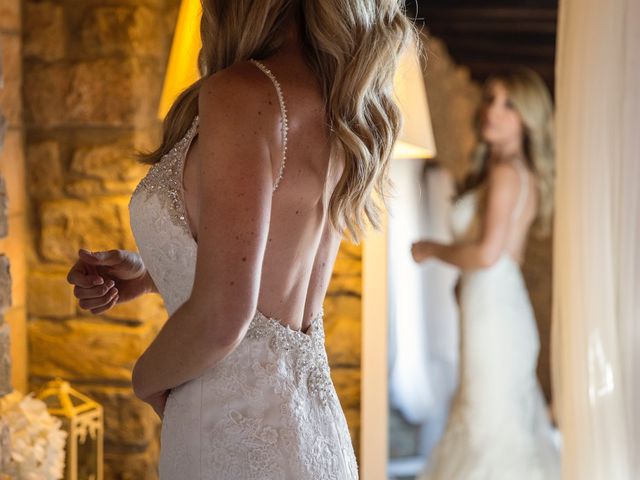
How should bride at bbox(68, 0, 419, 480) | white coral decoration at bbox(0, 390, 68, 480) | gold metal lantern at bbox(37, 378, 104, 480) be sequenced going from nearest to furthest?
bride at bbox(68, 0, 419, 480)
white coral decoration at bbox(0, 390, 68, 480)
gold metal lantern at bbox(37, 378, 104, 480)

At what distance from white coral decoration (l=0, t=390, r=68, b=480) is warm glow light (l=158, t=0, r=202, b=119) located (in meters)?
0.81

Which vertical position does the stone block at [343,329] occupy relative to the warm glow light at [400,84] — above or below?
below

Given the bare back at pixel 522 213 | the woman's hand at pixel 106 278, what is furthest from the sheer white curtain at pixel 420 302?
the woman's hand at pixel 106 278

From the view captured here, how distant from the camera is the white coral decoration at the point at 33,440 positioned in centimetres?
217

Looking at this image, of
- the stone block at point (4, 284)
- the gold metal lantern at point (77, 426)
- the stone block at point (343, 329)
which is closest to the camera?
the stone block at point (4, 284)

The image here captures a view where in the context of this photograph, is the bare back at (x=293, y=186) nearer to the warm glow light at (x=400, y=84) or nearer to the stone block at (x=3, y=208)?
the stone block at (x=3, y=208)

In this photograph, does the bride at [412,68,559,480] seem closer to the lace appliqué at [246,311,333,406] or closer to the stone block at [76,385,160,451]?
the stone block at [76,385,160,451]

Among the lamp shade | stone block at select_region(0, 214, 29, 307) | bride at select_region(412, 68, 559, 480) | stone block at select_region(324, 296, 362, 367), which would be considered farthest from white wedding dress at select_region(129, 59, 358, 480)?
bride at select_region(412, 68, 559, 480)

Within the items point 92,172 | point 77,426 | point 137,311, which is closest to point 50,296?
point 137,311

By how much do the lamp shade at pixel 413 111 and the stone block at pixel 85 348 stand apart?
0.90m

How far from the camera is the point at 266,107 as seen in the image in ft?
4.33

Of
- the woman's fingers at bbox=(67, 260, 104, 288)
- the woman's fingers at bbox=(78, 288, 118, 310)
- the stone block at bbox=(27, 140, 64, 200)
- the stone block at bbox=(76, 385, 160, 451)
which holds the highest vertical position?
the stone block at bbox=(27, 140, 64, 200)

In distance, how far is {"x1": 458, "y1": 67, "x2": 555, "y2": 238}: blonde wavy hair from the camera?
2.99 m

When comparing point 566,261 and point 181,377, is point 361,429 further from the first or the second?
point 181,377
